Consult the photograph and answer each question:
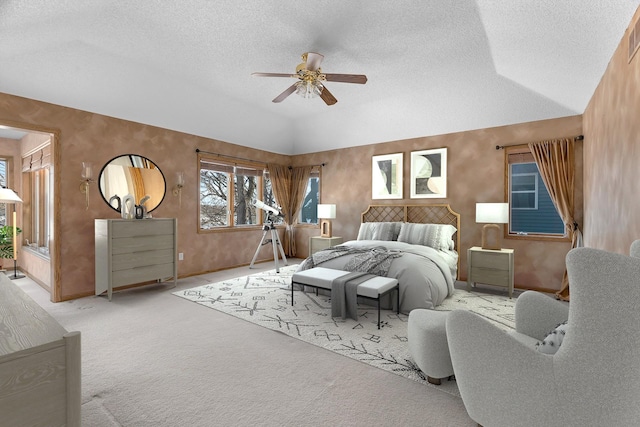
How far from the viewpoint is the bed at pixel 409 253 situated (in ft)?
12.2

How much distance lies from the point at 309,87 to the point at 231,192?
367 cm

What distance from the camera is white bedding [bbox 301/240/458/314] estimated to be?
12.0ft

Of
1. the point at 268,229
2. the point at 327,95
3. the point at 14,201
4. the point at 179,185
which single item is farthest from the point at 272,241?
the point at 14,201

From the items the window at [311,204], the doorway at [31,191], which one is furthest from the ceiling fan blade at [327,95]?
the doorway at [31,191]

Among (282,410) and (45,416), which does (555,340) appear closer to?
(282,410)

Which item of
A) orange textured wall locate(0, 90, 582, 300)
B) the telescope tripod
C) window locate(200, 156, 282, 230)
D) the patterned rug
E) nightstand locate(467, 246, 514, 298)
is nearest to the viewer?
the patterned rug

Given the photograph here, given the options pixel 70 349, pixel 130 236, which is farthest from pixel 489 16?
pixel 130 236

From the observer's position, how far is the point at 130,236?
4391mm

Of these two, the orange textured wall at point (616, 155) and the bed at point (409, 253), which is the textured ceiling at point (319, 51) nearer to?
the orange textured wall at point (616, 155)

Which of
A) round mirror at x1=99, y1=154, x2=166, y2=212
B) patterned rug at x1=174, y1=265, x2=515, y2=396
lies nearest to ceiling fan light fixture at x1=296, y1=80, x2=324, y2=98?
patterned rug at x1=174, y1=265, x2=515, y2=396

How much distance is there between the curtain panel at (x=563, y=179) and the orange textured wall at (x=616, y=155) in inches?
25.5

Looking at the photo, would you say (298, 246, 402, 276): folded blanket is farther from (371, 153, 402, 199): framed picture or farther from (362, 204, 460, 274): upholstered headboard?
(371, 153, 402, 199): framed picture

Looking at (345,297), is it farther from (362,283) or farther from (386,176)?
(386,176)

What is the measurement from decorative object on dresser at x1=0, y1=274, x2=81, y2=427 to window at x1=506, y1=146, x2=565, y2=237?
5.56 metres
